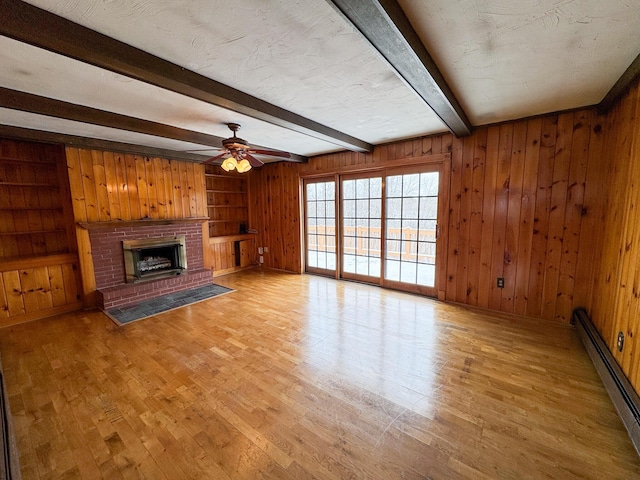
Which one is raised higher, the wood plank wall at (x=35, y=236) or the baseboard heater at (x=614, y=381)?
the wood plank wall at (x=35, y=236)

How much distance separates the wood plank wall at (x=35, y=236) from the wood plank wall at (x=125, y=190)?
15 centimetres

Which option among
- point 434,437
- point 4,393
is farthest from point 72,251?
point 434,437

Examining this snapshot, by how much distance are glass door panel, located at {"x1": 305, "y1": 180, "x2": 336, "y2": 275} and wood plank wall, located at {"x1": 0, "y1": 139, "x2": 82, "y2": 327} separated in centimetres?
364

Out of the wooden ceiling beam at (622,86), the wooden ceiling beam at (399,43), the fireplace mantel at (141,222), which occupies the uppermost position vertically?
the wooden ceiling beam at (622,86)

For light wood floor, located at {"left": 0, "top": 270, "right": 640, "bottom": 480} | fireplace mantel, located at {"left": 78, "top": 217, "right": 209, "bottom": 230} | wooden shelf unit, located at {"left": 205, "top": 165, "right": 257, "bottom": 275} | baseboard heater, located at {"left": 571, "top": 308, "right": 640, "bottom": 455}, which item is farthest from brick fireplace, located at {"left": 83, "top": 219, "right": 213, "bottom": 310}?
baseboard heater, located at {"left": 571, "top": 308, "right": 640, "bottom": 455}

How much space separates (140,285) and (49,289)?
3.28ft

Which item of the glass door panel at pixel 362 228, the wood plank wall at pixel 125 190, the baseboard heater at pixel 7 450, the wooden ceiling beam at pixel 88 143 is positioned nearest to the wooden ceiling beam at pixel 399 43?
the glass door panel at pixel 362 228

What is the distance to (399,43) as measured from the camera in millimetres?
1413

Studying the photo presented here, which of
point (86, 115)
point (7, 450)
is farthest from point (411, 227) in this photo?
point (7, 450)

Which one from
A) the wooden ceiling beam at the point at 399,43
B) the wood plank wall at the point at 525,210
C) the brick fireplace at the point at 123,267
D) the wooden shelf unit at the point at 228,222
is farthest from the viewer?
the wooden shelf unit at the point at 228,222

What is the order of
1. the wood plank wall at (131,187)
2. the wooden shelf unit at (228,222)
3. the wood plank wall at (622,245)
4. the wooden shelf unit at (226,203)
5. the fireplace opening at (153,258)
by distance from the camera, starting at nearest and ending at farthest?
1. the wood plank wall at (622,245)
2. the wood plank wall at (131,187)
3. the fireplace opening at (153,258)
4. the wooden shelf unit at (228,222)
5. the wooden shelf unit at (226,203)

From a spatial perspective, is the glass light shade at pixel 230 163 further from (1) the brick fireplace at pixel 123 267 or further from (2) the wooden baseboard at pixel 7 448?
(2) the wooden baseboard at pixel 7 448

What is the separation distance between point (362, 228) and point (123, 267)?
12.5ft

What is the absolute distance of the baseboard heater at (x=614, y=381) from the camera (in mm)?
1524
